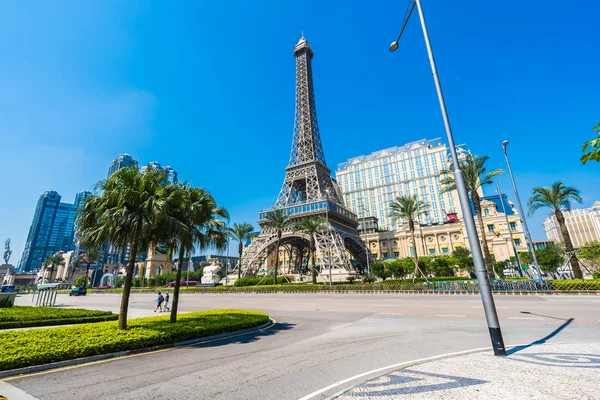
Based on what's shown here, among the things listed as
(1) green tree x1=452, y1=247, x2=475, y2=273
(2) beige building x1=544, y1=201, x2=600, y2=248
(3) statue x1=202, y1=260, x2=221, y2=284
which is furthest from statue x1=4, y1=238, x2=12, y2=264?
(2) beige building x1=544, y1=201, x2=600, y2=248

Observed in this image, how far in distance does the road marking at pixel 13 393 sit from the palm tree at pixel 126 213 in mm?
5020

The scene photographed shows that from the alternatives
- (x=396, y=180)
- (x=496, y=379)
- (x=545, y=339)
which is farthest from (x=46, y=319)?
(x=396, y=180)

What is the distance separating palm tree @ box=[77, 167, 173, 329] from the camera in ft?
37.0

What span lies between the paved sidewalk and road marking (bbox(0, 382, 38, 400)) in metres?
6.03

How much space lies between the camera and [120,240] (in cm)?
1165

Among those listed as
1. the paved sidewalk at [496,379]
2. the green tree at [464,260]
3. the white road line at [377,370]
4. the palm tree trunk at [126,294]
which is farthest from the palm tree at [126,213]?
the green tree at [464,260]

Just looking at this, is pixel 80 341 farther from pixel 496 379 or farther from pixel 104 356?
pixel 496 379

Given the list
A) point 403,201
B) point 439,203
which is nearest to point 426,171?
point 439,203

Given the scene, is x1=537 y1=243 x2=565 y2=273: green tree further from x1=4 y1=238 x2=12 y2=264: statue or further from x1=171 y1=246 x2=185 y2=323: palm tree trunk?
x1=4 y1=238 x2=12 y2=264: statue

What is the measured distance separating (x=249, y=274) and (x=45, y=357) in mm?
48189

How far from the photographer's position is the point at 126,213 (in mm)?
11469

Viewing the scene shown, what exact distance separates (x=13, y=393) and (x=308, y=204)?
5119cm

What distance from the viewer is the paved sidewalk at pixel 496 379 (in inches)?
183

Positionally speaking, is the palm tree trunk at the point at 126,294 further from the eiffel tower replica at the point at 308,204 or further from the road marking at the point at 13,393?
the eiffel tower replica at the point at 308,204
